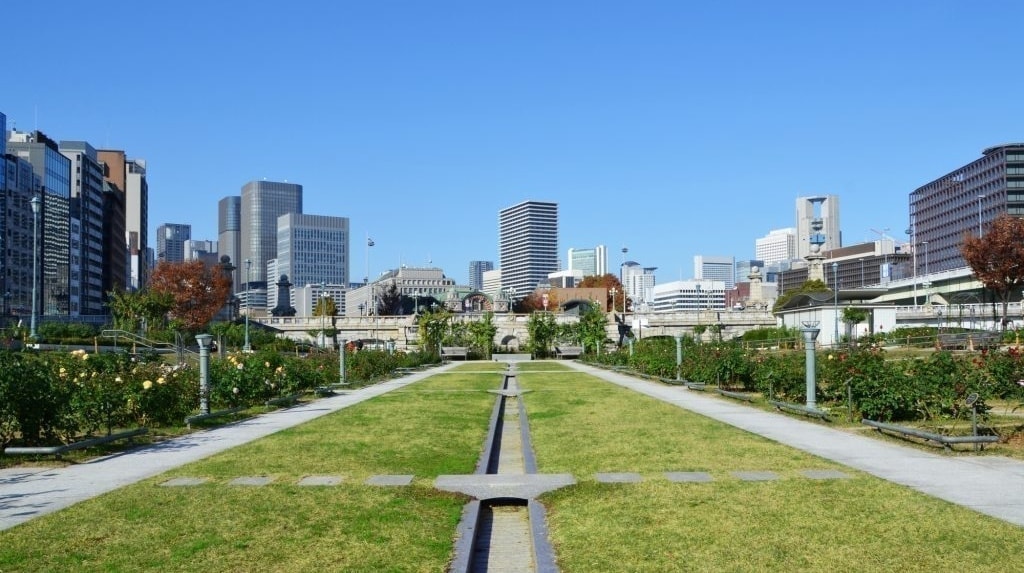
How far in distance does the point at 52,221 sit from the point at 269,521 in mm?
120499

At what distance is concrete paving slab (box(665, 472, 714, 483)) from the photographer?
10.2m

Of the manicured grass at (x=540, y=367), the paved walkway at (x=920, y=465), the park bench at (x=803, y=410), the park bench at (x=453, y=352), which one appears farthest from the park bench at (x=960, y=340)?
the paved walkway at (x=920, y=465)

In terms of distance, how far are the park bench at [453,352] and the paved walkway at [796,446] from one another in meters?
46.0

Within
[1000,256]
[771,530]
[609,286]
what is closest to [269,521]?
[771,530]

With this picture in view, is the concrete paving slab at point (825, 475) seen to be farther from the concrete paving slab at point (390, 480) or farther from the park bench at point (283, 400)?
the park bench at point (283, 400)

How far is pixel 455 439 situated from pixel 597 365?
36280mm

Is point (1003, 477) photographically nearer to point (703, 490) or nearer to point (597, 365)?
point (703, 490)

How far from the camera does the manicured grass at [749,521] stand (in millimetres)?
6590

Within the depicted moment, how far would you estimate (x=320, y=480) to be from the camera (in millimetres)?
10461

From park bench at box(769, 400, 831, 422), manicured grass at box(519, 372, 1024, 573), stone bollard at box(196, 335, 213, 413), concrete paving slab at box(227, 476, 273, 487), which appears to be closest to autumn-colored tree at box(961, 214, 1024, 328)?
park bench at box(769, 400, 831, 422)

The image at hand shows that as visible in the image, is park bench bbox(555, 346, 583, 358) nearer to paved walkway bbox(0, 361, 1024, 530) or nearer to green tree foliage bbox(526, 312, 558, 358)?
green tree foliage bbox(526, 312, 558, 358)

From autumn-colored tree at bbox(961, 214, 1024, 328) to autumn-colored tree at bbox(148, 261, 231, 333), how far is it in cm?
6923

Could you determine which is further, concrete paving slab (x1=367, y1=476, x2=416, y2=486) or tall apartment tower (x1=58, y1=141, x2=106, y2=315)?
tall apartment tower (x1=58, y1=141, x2=106, y2=315)

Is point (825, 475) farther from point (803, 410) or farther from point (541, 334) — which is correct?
point (541, 334)
